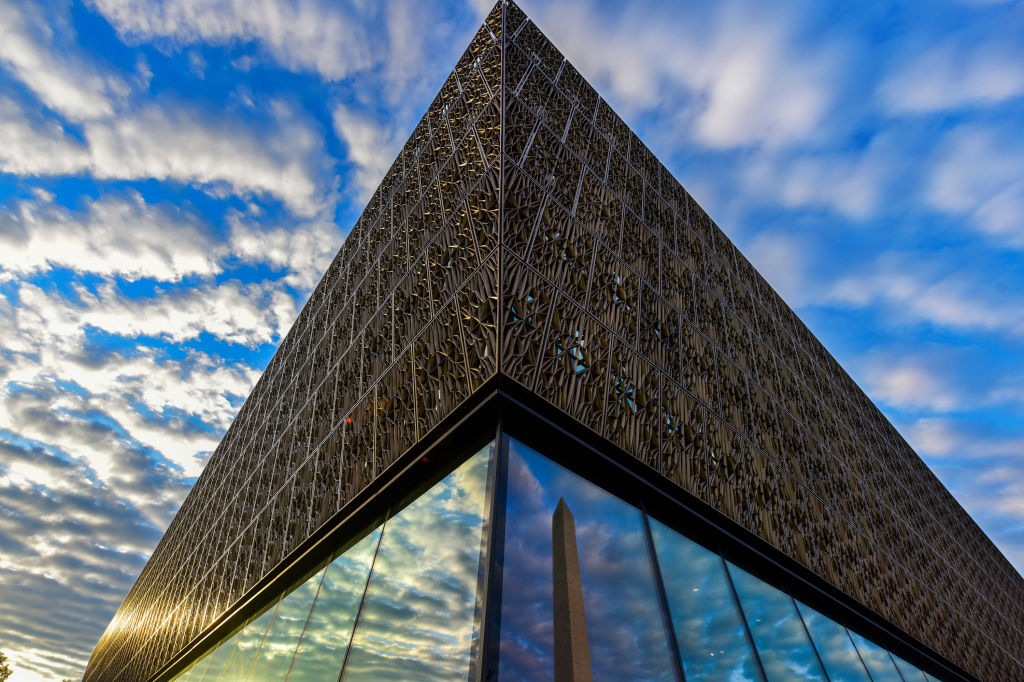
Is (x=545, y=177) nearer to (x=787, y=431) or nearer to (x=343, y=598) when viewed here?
(x=343, y=598)

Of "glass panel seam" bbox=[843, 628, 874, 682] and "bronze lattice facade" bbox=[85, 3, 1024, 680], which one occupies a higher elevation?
"bronze lattice facade" bbox=[85, 3, 1024, 680]

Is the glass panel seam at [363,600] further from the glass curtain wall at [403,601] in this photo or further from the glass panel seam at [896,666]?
the glass panel seam at [896,666]

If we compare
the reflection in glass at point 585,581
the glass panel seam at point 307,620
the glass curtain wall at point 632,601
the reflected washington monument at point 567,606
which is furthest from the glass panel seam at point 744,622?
the glass panel seam at point 307,620

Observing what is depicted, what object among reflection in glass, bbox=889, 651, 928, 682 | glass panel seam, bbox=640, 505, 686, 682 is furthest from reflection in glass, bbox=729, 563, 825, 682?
reflection in glass, bbox=889, 651, 928, 682

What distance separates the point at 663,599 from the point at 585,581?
1743mm

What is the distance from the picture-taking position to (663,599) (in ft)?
27.6

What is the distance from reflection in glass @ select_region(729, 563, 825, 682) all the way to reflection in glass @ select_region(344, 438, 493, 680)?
5993mm

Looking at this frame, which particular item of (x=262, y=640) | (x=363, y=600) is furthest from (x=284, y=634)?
(x=363, y=600)

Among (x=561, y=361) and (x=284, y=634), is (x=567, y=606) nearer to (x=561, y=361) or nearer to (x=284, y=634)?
(x=561, y=361)

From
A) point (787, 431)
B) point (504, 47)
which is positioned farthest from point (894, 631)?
point (504, 47)

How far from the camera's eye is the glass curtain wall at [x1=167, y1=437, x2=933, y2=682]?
6832 mm

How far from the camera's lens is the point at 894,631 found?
15180 millimetres

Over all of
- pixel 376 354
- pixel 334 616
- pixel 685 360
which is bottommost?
pixel 334 616

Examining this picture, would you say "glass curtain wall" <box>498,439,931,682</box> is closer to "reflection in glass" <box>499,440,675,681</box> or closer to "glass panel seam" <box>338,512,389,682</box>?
"reflection in glass" <box>499,440,675,681</box>
